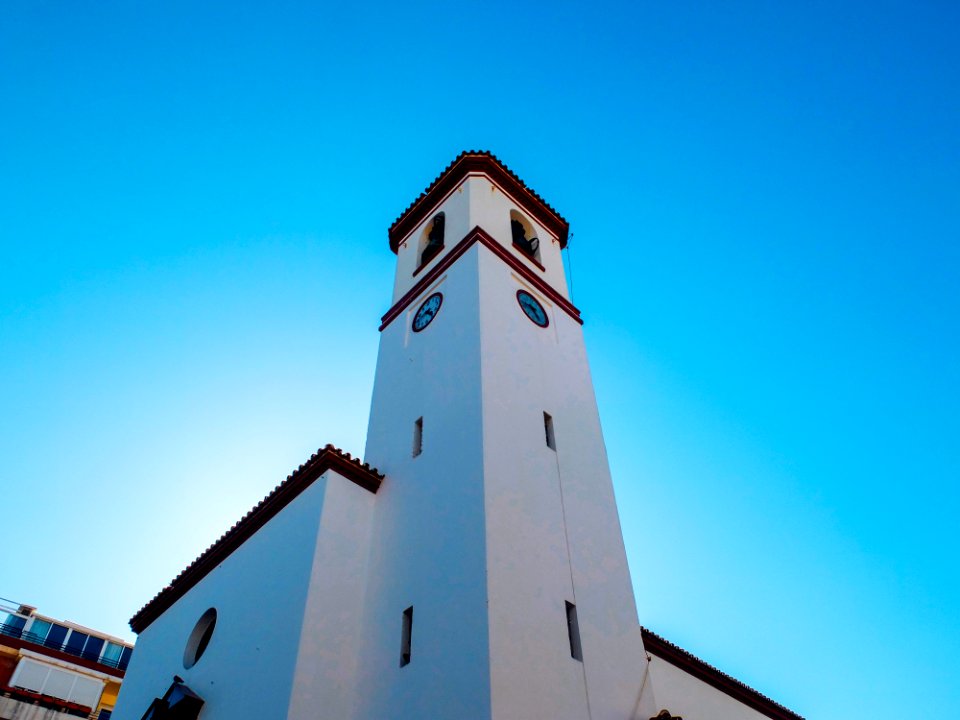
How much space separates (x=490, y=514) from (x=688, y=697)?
23.2 feet

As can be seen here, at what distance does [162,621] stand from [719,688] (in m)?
11.2

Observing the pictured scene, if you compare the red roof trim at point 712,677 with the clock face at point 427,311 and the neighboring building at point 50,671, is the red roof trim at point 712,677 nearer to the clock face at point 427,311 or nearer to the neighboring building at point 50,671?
the clock face at point 427,311

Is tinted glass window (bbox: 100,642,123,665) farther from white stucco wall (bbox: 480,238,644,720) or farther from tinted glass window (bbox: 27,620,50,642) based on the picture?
white stucco wall (bbox: 480,238,644,720)

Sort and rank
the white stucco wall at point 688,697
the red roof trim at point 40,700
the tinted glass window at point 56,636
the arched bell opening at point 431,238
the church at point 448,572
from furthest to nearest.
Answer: the tinted glass window at point 56,636
the red roof trim at point 40,700
the arched bell opening at point 431,238
the white stucco wall at point 688,697
the church at point 448,572

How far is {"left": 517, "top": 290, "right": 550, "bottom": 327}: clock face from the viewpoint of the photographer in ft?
50.5

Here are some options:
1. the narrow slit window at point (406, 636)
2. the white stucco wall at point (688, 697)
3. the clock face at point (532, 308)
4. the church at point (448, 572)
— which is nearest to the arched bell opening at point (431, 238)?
the church at point (448, 572)

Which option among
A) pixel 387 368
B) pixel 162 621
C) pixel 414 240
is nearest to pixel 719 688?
pixel 387 368

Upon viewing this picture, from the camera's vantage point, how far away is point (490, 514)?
10.1 metres

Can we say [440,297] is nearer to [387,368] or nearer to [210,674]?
[387,368]

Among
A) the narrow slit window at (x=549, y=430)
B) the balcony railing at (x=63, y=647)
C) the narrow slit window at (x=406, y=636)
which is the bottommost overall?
the narrow slit window at (x=406, y=636)

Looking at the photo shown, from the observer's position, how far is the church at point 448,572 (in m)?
9.27

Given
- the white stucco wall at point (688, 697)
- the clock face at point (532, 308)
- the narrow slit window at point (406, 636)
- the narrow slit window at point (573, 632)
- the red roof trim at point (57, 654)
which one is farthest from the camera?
the red roof trim at point (57, 654)

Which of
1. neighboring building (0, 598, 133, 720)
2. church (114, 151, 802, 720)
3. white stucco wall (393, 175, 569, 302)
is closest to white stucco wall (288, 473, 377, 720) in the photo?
church (114, 151, 802, 720)

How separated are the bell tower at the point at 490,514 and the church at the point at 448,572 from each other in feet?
0.11
